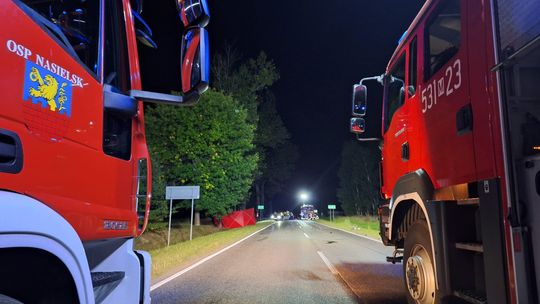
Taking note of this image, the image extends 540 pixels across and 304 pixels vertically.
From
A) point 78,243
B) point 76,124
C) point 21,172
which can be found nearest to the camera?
point 21,172

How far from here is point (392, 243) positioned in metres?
6.25

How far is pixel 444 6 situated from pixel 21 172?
3928 millimetres

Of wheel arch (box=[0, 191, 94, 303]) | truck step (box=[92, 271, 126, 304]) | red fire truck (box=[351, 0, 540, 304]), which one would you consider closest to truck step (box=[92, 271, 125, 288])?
truck step (box=[92, 271, 126, 304])

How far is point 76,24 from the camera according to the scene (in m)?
3.01

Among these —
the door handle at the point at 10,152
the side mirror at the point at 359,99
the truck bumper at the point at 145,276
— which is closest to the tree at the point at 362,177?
the side mirror at the point at 359,99

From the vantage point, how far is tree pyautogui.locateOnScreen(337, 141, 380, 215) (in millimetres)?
59969

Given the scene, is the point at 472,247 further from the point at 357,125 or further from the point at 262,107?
the point at 262,107

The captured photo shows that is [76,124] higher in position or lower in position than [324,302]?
higher

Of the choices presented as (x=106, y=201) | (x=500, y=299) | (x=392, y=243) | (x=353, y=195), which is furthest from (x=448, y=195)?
(x=353, y=195)

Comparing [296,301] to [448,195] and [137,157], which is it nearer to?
[448,195]

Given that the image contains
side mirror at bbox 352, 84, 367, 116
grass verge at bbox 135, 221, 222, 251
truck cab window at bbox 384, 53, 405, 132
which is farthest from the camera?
grass verge at bbox 135, 221, 222, 251

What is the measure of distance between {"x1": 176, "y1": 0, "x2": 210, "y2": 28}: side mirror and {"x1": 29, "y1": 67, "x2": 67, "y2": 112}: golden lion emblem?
97 centimetres

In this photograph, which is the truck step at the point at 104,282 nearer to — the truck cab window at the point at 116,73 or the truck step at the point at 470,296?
the truck cab window at the point at 116,73

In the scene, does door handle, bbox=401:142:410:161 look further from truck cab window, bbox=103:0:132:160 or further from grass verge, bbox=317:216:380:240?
grass verge, bbox=317:216:380:240
